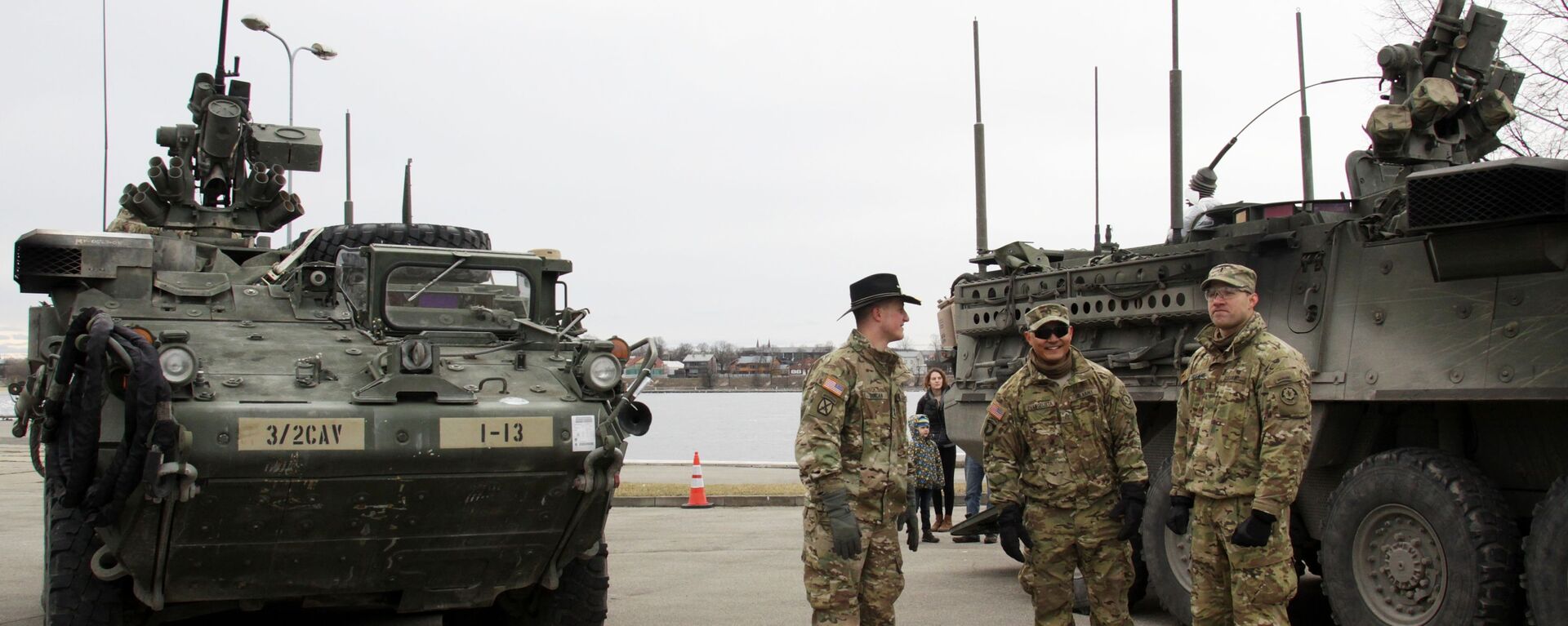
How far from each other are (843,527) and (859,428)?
0.55 metres

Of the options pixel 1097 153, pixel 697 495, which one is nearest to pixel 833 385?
pixel 697 495

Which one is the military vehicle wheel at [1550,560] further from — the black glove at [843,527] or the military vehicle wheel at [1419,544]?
the black glove at [843,527]

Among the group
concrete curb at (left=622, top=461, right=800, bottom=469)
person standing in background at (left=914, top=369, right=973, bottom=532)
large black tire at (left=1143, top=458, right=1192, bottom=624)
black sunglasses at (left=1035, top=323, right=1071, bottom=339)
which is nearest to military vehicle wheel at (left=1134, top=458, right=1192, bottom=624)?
large black tire at (left=1143, top=458, right=1192, bottom=624)

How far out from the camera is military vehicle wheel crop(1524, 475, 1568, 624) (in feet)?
19.6

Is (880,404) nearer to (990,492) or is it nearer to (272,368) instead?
(990,492)

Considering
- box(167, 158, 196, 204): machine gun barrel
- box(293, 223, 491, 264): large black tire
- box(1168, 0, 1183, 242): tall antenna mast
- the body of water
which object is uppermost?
box(1168, 0, 1183, 242): tall antenna mast

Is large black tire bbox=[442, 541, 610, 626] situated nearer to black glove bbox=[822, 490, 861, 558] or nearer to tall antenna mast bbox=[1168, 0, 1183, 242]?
black glove bbox=[822, 490, 861, 558]

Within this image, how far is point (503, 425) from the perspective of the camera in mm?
6711

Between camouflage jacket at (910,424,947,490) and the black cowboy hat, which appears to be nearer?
the black cowboy hat

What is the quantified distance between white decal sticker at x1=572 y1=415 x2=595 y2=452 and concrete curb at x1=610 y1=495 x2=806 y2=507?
32.8 ft

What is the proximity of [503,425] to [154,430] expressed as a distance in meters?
1.45

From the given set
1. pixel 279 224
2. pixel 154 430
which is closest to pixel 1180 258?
pixel 154 430

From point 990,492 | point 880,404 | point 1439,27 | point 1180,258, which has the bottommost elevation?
point 990,492

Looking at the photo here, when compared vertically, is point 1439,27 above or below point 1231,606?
above
